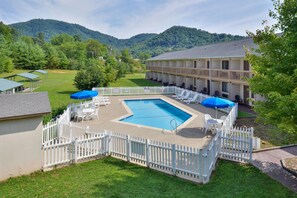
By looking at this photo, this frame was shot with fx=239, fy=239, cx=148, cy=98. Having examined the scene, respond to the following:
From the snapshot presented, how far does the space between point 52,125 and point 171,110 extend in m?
13.6

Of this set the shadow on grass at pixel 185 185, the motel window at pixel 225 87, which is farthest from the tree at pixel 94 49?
the shadow on grass at pixel 185 185

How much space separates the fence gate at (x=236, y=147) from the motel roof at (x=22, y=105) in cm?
727

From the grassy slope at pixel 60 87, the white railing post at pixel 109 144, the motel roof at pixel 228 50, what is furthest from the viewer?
the grassy slope at pixel 60 87

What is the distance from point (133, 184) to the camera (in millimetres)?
7727

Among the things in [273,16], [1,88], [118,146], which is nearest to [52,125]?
[118,146]

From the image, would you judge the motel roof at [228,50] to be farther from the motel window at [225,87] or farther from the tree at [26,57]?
the tree at [26,57]

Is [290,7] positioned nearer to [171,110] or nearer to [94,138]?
[94,138]

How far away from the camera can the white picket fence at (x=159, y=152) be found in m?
8.38

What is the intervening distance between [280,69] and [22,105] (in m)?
8.71

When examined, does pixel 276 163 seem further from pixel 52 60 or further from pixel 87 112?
pixel 52 60

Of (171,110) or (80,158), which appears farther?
(171,110)

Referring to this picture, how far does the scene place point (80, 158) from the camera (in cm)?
999

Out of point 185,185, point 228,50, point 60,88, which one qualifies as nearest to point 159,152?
point 185,185

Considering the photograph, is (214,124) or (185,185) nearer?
(185,185)
